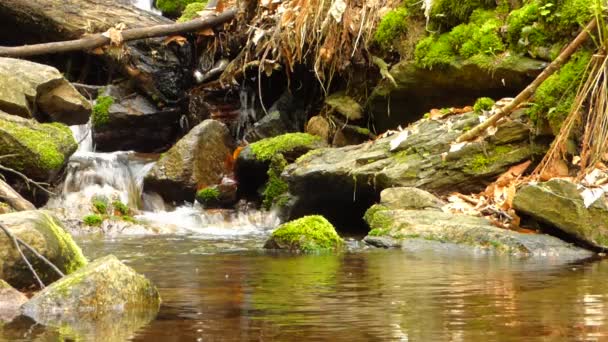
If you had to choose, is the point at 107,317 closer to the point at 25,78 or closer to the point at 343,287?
the point at 343,287

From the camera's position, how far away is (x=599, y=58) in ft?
30.1

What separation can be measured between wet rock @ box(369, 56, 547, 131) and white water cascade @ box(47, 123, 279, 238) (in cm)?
212

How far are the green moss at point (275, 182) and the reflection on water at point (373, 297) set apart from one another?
4.11m

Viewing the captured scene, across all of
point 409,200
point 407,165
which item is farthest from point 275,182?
point 409,200

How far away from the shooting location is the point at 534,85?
973cm

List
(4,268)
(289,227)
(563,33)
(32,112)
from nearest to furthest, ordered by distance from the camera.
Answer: (4,268)
(289,227)
(563,33)
(32,112)

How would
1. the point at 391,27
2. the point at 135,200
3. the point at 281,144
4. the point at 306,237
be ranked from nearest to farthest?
the point at 306,237 < the point at 391,27 < the point at 281,144 < the point at 135,200

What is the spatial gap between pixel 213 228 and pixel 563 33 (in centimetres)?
480

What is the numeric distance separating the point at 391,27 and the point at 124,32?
4478mm

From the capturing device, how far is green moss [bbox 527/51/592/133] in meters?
9.51

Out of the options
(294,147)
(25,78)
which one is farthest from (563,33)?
(25,78)

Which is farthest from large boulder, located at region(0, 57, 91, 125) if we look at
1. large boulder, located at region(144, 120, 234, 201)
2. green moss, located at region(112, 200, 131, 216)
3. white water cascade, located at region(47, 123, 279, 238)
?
green moss, located at region(112, 200, 131, 216)

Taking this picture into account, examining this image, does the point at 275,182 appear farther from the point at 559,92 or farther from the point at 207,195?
the point at 559,92

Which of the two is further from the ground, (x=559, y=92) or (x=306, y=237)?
(x=559, y=92)
